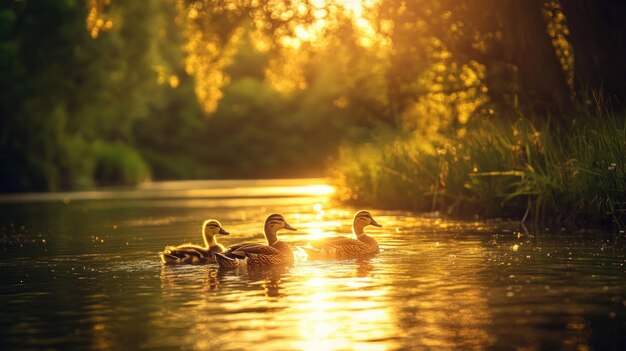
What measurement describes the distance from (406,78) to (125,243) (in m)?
13.9

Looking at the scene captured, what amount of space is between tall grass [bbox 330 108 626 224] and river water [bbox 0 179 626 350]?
106 cm

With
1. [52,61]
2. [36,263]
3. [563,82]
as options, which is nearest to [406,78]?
[563,82]

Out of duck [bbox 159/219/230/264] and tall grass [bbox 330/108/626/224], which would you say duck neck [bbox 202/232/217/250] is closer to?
duck [bbox 159/219/230/264]

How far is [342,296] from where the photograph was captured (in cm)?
1362

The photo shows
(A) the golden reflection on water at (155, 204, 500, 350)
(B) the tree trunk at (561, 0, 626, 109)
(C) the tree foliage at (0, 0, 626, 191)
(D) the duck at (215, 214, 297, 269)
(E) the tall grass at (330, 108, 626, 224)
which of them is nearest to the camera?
(A) the golden reflection on water at (155, 204, 500, 350)

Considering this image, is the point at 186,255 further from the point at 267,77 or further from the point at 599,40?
the point at 267,77

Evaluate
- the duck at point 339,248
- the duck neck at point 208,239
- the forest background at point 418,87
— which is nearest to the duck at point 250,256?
the duck at point 339,248

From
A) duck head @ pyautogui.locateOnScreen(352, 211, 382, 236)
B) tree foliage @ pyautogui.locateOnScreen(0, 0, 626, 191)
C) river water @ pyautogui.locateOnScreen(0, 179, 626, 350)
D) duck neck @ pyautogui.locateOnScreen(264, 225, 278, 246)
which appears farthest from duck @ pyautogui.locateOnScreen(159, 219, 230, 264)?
tree foliage @ pyautogui.locateOnScreen(0, 0, 626, 191)

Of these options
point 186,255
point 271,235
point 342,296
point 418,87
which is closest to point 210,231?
point 271,235

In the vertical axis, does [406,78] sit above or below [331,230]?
above

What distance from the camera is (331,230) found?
→ 26.4 m

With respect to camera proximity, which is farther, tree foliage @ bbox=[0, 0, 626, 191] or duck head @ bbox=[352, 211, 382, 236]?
tree foliage @ bbox=[0, 0, 626, 191]

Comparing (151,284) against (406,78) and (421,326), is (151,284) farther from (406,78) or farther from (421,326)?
(406,78)

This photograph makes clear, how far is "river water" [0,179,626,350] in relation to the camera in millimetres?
10773
